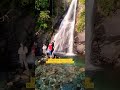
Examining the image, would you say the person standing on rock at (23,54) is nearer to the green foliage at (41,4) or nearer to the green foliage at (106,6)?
the green foliage at (41,4)

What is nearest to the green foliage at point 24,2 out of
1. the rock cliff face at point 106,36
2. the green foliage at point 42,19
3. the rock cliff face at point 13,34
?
the rock cliff face at point 13,34

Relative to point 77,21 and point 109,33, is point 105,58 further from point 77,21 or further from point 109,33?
point 77,21

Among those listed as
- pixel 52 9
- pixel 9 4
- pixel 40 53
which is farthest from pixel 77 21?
pixel 9 4

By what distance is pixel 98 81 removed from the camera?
477cm

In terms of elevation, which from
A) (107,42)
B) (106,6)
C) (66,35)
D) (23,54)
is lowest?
(23,54)

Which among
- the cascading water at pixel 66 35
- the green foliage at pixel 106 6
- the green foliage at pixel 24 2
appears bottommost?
the cascading water at pixel 66 35

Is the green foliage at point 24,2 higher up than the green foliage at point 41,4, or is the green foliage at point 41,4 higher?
the green foliage at point 24,2

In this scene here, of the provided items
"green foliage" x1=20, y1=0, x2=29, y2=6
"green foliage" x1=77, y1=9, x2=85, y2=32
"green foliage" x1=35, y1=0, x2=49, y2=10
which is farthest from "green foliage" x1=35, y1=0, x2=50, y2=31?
"green foliage" x1=77, y1=9, x2=85, y2=32

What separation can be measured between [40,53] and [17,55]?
1.14 feet

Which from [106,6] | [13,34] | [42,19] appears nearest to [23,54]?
[13,34]

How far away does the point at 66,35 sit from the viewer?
15.4ft

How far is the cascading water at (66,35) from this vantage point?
4.69 metres

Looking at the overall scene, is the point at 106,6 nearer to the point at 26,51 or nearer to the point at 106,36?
the point at 106,36

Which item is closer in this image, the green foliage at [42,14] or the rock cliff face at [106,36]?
the green foliage at [42,14]
